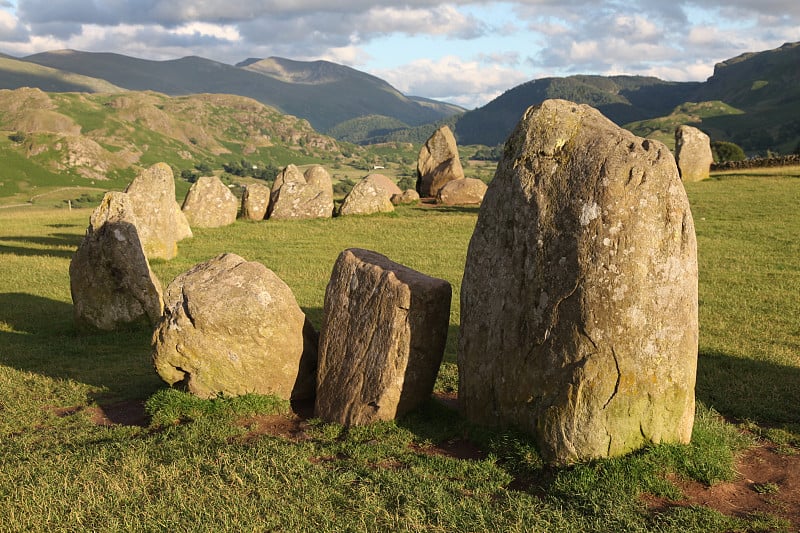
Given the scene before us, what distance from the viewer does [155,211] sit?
25.1 metres

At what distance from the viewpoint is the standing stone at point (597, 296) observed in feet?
25.4

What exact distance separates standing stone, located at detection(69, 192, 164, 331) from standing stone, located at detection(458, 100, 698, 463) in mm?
10367

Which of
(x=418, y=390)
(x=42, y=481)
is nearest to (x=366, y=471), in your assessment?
(x=418, y=390)

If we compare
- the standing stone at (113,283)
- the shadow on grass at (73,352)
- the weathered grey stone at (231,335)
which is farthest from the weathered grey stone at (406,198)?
the weathered grey stone at (231,335)

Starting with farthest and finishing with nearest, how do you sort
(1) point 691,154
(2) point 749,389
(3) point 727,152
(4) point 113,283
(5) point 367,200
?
(3) point 727,152
(1) point 691,154
(5) point 367,200
(4) point 113,283
(2) point 749,389

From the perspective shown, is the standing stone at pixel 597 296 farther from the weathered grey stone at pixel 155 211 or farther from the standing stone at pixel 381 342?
the weathered grey stone at pixel 155 211

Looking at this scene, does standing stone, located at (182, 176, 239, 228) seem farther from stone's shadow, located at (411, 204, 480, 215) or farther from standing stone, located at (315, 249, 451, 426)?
standing stone, located at (315, 249, 451, 426)

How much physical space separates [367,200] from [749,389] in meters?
26.3

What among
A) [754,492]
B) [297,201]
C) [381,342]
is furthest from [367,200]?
[754,492]

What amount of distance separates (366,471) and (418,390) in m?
1.88

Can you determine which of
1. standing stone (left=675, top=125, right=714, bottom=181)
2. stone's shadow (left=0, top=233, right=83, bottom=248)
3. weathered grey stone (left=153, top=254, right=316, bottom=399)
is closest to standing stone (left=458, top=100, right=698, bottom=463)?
weathered grey stone (left=153, top=254, right=316, bottom=399)

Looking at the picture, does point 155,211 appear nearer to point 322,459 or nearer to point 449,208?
point 449,208

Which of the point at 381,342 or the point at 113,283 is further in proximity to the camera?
the point at 113,283

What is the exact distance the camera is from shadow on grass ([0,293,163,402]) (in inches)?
476
